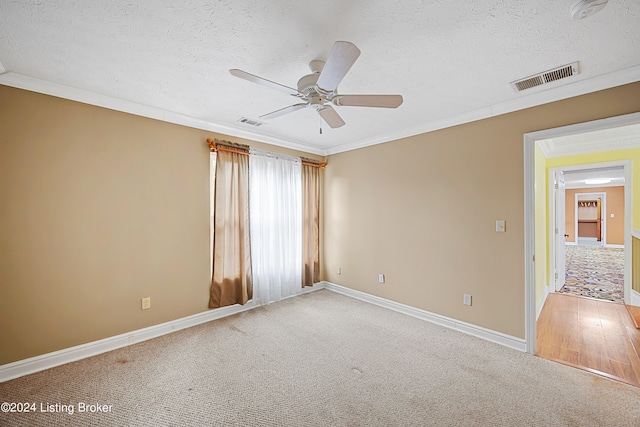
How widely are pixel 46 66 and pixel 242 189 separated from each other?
207 centimetres

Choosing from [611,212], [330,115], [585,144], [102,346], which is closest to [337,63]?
[330,115]

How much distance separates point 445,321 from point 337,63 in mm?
3124

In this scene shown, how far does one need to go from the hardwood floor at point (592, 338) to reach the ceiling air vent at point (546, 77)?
8.37ft

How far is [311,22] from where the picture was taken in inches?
60.3

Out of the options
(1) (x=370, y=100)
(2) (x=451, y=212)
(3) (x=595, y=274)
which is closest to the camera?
(1) (x=370, y=100)

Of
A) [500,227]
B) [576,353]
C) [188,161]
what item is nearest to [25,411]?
Result: [188,161]

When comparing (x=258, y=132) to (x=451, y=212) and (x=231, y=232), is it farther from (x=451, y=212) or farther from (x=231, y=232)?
(x=451, y=212)

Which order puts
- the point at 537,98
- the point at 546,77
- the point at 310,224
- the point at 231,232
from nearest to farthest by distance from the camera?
the point at 546,77 < the point at 537,98 < the point at 231,232 < the point at 310,224

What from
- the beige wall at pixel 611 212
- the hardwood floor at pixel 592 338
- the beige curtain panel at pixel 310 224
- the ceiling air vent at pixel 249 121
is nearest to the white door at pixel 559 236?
the hardwood floor at pixel 592 338

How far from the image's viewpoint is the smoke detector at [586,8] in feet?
4.34

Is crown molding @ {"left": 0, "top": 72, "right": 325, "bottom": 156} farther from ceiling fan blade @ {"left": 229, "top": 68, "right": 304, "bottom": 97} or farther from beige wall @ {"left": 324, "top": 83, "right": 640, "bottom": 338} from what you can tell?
beige wall @ {"left": 324, "top": 83, "right": 640, "bottom": 338}

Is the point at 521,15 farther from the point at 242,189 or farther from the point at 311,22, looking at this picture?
the point at 242,189

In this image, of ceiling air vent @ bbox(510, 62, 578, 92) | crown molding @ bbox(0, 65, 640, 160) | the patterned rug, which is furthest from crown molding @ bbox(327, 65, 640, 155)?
the patterned rug

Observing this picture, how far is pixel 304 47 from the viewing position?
177cm
